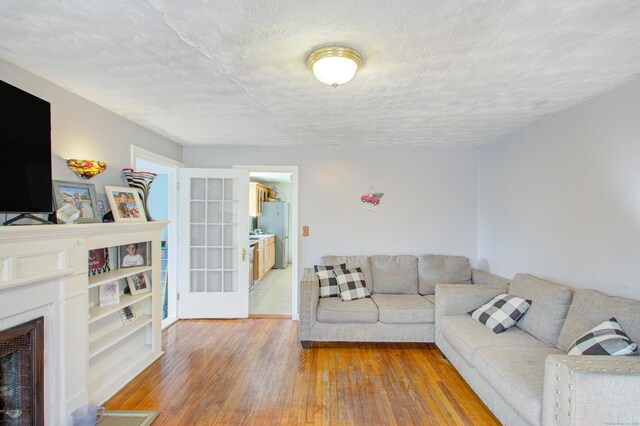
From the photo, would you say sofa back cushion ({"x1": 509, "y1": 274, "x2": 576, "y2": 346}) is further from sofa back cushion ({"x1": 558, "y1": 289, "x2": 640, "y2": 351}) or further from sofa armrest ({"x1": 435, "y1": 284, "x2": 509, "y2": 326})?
sofa armrest ({"x1": 435, "y1": 284, "x2": 509, "y2": 326})

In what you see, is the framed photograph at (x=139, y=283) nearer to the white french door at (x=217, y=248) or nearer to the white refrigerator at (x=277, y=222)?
the white french door at (x=217, y=248)

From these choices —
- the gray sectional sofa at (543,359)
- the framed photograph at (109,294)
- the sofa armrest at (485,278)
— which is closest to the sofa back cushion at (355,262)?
the gray sectional sofa at (543,359)

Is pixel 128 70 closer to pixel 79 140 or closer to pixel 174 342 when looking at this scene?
pixel 79 140

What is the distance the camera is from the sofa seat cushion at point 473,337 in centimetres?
230

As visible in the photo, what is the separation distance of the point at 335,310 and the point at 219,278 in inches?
68.6

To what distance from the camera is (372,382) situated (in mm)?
2576

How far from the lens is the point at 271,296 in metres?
5.17

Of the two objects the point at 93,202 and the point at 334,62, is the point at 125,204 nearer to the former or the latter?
the point at 93,202

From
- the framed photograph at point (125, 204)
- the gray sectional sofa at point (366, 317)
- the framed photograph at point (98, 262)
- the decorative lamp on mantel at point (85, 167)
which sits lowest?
the gray sectional sofa at point (366, 317)

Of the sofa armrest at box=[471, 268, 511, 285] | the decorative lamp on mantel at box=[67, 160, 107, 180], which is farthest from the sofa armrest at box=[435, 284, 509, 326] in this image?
the decorative lamp on mantel at box=[67, 160, 107, 180]

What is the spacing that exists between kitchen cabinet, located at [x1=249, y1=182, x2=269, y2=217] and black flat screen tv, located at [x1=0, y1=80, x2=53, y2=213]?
4.91m


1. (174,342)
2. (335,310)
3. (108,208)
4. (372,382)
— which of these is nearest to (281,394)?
(372,382)

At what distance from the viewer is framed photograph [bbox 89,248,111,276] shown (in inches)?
95.8

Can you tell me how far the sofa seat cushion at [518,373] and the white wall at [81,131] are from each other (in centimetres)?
330
